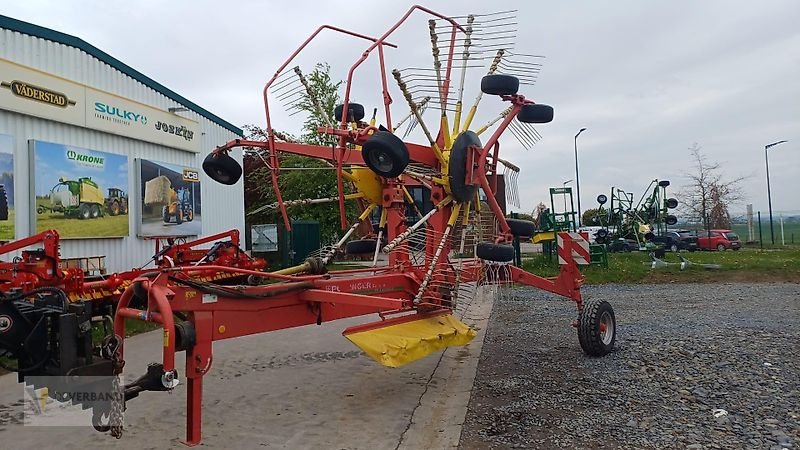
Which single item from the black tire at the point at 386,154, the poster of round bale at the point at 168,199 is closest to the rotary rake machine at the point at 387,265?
the black tire at the point at 386,154

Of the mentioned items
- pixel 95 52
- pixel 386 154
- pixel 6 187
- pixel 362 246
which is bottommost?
pixel 362 246

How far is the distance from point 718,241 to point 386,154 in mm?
32135

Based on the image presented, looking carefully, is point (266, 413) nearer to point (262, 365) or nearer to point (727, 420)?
point (262, 365)

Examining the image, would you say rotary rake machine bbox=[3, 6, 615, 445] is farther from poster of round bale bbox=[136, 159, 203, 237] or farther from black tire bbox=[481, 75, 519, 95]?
Result: poster of round bale bbox=[136, 159, 203, 237]

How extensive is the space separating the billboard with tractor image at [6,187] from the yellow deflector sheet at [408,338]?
289 inches

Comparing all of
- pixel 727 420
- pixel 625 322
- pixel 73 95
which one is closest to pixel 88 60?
pixel 73 95

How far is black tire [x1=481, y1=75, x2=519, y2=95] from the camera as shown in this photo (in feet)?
19.6

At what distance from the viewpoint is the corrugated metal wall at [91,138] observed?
34.2 ft

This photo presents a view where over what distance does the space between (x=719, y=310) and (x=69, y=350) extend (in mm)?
10523

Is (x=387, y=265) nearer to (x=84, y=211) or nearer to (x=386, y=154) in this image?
(x=386, y=154)

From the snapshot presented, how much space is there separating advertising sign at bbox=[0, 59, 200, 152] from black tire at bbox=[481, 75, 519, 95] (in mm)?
8064

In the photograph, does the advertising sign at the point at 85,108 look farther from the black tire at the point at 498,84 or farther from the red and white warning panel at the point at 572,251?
the red and white warning panel at the point at 572,251

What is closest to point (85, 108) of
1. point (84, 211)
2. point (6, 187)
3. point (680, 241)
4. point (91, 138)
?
point (91, 138)

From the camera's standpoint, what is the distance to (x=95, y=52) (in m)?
12.3
